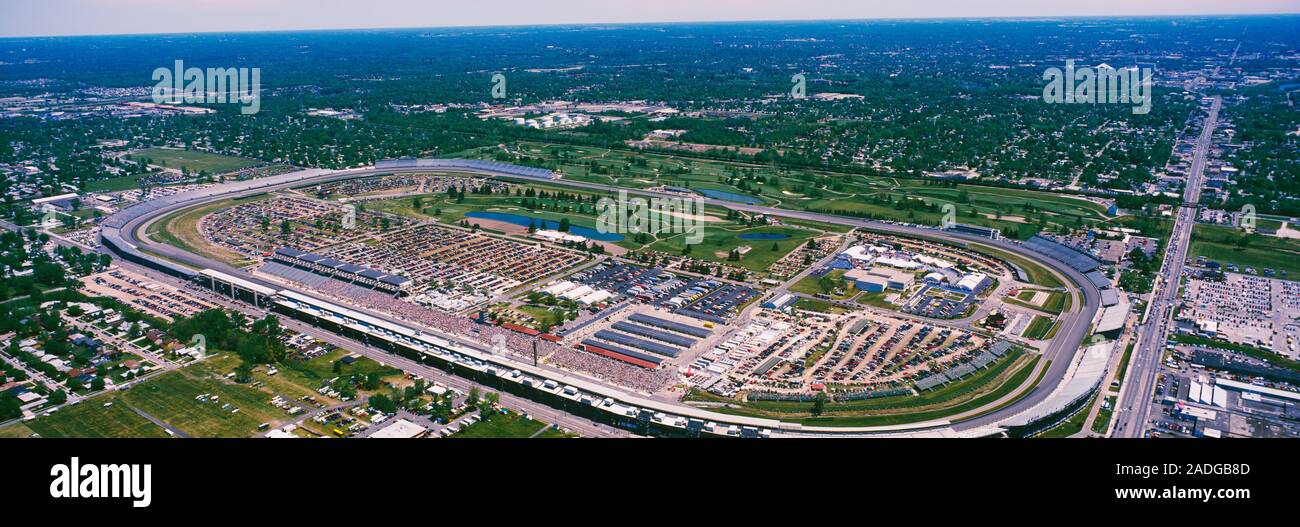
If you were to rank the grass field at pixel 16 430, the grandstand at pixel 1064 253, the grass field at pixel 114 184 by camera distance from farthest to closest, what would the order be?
the grass field at pixel 114 184 < the grandstand at pixel 1064 253 < the grass field at pixel 16 430

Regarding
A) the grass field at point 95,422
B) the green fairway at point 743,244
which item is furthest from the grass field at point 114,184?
the green fairway at point 743,244

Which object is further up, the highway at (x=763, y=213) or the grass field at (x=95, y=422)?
the highway at (x=763, y=213)

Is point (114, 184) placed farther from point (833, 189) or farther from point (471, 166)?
point (833, 189)

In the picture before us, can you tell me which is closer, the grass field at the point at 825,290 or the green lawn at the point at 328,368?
the green lawn at the point at 328,368

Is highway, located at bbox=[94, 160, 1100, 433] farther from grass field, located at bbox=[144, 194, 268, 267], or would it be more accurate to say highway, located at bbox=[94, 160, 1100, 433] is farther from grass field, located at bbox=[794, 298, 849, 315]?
grass field, located at bbox=[794, 298, 849, 315]

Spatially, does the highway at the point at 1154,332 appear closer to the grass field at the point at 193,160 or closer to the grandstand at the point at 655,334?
the grandstand at the point at 655,334

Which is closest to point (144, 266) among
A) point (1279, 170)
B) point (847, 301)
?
point (847, 301)

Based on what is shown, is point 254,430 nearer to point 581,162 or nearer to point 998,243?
point 998,243
